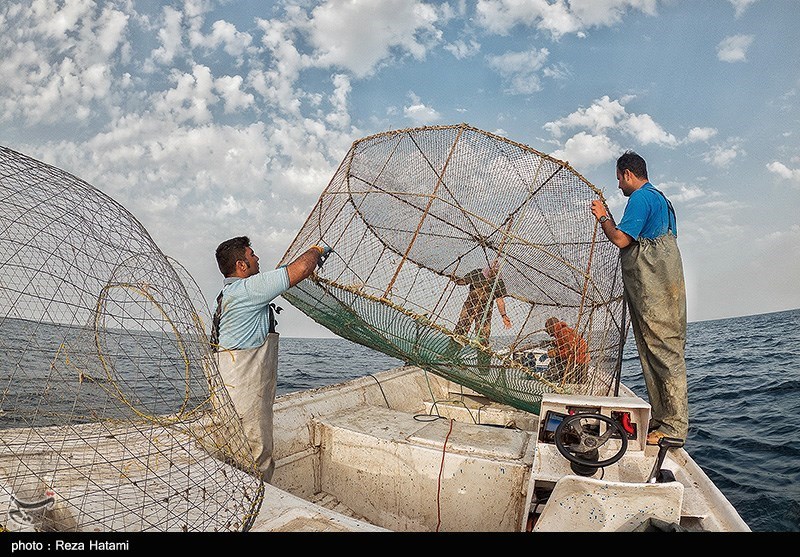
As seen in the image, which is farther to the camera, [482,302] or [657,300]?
[482,302]

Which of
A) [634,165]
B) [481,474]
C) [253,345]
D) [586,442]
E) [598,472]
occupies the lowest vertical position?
[481,474]

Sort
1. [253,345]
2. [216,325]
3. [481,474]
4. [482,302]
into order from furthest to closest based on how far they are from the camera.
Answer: [482,302] → [481,474] → [216,325] → [253,345]

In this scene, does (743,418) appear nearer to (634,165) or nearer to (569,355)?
(569,355)

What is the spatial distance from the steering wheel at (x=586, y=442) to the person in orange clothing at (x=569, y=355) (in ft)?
4.64

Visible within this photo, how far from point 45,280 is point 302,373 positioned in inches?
479

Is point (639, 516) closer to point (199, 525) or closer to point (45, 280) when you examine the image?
point (199, 525)

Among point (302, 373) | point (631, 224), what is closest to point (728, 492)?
point (631, 224)

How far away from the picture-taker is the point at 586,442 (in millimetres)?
2740

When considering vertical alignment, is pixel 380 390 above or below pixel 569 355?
below

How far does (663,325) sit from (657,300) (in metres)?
0.16

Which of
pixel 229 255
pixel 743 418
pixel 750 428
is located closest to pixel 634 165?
pixel 229 255

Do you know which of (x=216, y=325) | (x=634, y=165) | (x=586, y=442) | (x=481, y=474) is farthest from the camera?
(x=634, y=165)

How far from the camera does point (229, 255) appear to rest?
3229mm

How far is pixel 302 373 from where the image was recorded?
46.0 feet
